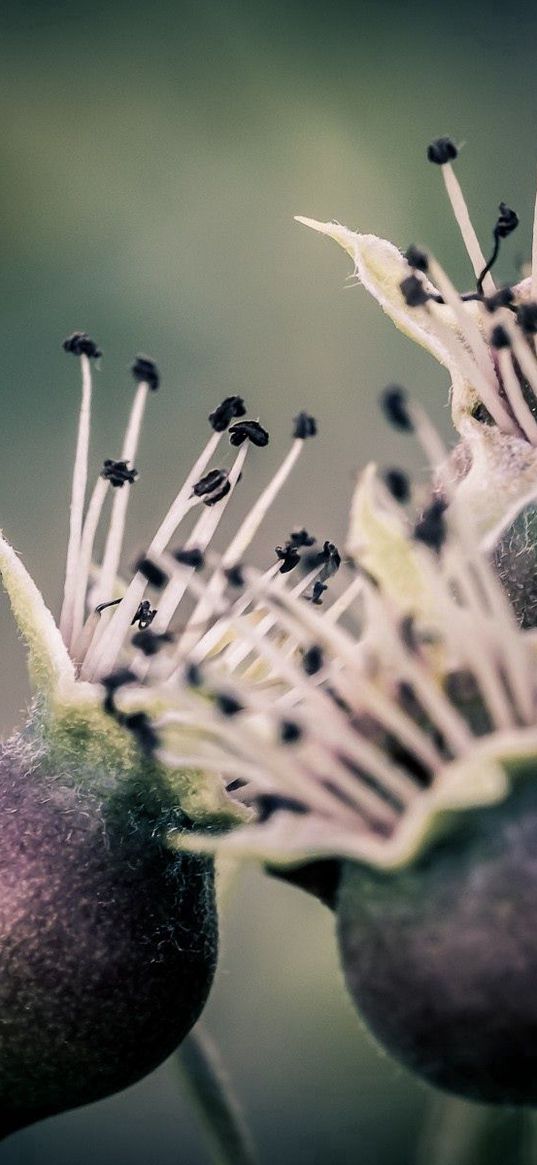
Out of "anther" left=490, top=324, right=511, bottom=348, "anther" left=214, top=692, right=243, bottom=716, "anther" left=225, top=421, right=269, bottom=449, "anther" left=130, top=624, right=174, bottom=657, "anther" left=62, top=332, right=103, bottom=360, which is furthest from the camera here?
"anther" left=62, top=332, right=103, bottom=360

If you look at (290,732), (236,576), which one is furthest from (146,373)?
(290,732)

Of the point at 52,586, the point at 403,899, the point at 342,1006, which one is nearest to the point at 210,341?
the point at 52,586

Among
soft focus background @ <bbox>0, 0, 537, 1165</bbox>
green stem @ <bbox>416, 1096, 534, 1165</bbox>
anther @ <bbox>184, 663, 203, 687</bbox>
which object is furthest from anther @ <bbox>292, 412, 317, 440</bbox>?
soft focus background @ <bbox>0, 0, 537, 1165</bbox>

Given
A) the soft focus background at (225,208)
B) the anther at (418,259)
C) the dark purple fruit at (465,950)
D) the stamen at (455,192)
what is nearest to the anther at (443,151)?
the stamen at (455,192)

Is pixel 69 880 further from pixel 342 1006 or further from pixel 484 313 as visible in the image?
Answer: pixel 342 1006

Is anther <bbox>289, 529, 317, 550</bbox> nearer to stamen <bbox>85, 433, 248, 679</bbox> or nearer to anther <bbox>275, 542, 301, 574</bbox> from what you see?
anther <bbox>275, 542, 301, 574</bbox>

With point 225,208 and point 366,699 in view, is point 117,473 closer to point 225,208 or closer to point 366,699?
point 366,699
